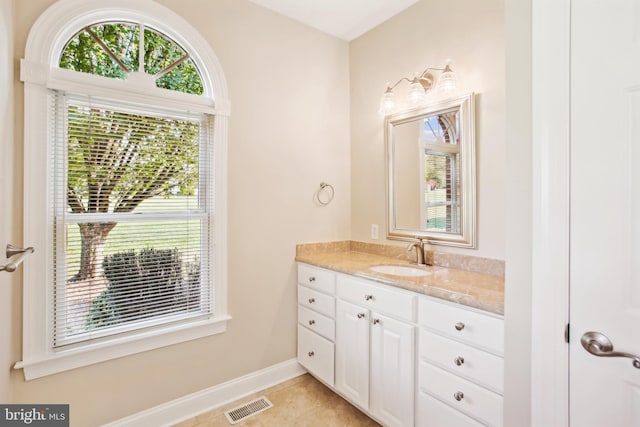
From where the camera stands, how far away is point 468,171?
1878 mm

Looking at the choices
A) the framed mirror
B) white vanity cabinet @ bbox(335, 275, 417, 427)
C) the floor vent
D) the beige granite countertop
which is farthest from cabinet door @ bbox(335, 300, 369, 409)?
the framed mirror

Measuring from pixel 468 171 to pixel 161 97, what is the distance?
73.3 inches

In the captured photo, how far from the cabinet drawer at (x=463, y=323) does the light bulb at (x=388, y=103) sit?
4.59 feet

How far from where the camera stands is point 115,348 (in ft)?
5.70

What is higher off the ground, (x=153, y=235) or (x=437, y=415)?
(x=153, y=235)

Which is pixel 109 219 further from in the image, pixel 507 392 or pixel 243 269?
pixel 507 392

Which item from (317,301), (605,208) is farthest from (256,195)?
(605,208)

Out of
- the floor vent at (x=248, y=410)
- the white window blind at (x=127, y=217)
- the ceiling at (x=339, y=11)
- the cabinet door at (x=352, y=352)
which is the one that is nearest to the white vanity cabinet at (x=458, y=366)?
the cabinet door at (x=352, y=352)

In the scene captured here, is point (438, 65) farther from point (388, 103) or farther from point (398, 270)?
point (398, 270)

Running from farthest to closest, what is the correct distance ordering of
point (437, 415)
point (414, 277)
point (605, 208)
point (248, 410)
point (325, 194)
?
1. point (325, 194)
2. point (248, 410)
3. point (414, 277)
4. point (437, 415)
5. point (605, 208)

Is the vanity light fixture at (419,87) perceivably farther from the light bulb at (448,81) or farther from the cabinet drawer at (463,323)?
the cabinet drawer at (463,323)

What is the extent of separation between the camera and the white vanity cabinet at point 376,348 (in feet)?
5.20

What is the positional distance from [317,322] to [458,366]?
3.41ft

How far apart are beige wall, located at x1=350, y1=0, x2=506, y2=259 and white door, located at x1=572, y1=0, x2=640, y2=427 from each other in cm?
82
